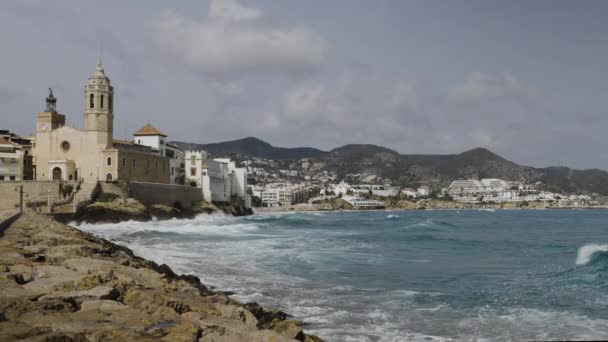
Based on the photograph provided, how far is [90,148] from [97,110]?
10.9 ft

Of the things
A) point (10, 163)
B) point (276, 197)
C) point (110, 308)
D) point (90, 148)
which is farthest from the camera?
point (276, 197)

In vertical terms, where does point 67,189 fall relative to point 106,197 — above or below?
above

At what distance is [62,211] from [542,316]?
123 ft

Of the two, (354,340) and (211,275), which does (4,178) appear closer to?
(211,275)

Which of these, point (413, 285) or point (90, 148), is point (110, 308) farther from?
point (90, 148)

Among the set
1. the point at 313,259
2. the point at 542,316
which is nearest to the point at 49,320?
the point at 542,316

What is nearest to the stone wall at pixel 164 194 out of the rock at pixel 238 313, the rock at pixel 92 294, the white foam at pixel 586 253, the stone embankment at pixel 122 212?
the stone embankment at pixel 122 212

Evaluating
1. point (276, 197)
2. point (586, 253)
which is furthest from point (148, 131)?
point (276, 197)

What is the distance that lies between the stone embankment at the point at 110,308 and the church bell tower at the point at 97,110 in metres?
39.3

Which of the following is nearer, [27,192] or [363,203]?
[27,192]

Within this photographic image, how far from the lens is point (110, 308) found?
8656 millimetres

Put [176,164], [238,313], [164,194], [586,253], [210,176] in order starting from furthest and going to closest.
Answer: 1. [210,176]
2. [176,164]
3. [164,194]
4. [586,253]
5. [238,313]

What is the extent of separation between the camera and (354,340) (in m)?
10.1

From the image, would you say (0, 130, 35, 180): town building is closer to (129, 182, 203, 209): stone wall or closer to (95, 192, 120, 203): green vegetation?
(95, 192, 120, 203): green vegetation
